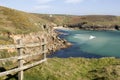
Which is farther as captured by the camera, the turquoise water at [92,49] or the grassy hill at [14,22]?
the turquoise water at [92,49]

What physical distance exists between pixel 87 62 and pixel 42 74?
6.57 metres

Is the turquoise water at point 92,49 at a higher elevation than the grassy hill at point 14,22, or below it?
below

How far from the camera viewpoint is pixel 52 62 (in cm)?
2303

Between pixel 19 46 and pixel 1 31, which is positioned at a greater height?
pixel 19 46

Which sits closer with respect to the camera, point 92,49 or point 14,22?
point 14,22

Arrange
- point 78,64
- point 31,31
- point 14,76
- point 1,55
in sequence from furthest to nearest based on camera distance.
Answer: point 31,31 → point 1,55 → point 78,64 → point 14,76

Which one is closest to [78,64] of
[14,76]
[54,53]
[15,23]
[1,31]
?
[14,76]

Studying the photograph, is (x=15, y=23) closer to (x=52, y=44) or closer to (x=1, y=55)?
(x=52, y=44)

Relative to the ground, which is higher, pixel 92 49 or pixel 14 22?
pixel 14 22

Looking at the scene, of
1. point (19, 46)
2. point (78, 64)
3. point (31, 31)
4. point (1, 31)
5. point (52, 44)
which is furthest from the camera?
point (52, 44)

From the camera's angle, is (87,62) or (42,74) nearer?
(42,74)

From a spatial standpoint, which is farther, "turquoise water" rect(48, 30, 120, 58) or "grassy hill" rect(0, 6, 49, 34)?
"turquoise water" rect(48, 30, 120, 58)

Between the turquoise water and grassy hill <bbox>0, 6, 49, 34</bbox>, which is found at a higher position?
grassy hill <bbox>0, 6, 49, 34</bbox>

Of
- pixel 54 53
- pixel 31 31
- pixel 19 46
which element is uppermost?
pixel 19 46
